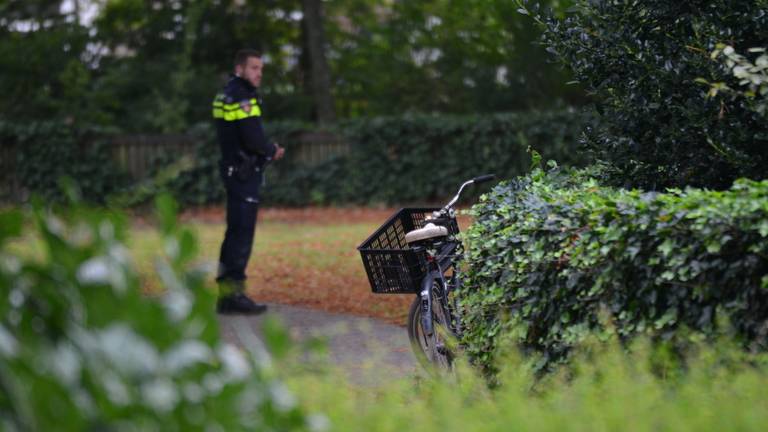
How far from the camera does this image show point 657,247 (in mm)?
4594

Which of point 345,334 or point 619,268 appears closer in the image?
point 619,268

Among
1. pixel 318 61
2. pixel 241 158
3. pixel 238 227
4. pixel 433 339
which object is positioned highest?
pixel 318 61

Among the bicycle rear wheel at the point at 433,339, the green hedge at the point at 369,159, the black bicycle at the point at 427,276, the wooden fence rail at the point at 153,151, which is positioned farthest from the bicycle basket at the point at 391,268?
the wooden fence rail at the point at 153,151

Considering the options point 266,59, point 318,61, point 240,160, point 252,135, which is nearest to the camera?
point 252,135

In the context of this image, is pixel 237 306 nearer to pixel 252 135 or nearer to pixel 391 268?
pixel 252 135

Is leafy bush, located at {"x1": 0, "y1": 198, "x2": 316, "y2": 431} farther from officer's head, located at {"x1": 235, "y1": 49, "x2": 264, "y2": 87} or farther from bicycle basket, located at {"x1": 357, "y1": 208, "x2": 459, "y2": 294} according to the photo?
officer's head, located at {"x1": 235, "y1": 49, "x2": 264, "y2": 87}

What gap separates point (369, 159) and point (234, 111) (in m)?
11.8

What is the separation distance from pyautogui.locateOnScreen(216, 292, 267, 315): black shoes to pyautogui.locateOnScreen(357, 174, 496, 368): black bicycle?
287 cm

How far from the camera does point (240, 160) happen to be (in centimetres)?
920

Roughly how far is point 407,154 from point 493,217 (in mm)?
14838

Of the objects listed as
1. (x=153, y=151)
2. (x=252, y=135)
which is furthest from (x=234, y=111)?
(x=153, y=151)

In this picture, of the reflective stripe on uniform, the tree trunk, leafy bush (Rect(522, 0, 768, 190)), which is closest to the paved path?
the reflective stripe on uniform

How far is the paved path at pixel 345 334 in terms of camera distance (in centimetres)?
691

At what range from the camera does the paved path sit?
6910 millimetres
